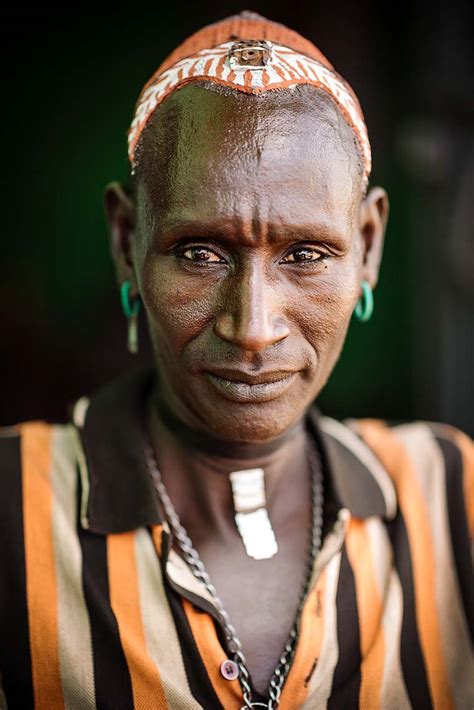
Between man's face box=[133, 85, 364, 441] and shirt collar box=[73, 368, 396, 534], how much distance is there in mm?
259

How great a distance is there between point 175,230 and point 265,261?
0.63 feet

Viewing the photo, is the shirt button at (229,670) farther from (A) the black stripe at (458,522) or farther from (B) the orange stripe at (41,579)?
(A) the black stripe at (458,522)

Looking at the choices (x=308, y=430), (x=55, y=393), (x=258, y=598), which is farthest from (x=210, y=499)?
(x=55, y=393)

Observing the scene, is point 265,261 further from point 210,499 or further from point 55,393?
point 55,393

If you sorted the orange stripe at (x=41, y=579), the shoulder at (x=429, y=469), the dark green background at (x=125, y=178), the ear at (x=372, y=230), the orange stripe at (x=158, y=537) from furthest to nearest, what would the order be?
the dark green background at (x=125, y=178) < the shoulder at (x=429, y=469) < the ear at (x=372, y=230) < the orange stripe at (x=158, y=537) < the orange stripe at (x=41, y=579)

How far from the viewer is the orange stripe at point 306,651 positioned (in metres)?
1.66

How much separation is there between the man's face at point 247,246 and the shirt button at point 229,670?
474mm

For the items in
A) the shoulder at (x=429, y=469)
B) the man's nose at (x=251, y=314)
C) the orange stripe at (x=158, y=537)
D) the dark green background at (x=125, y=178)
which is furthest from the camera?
the dark green background at (x=125, y=178)

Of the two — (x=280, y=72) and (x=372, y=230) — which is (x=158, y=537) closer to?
(x=372, y=230)

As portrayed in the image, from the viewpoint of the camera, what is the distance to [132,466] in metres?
1.87

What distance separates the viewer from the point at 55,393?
4172 mm

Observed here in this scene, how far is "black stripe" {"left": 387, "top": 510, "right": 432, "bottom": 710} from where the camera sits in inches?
69.9

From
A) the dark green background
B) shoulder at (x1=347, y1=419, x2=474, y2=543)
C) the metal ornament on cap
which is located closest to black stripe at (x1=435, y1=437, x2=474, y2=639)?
shoulder at (x1=347, y1=419, x2=474, y2=543)

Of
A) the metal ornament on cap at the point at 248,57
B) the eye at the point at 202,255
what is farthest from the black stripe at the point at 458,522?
the metal ornament on cap at the point at 248,57
